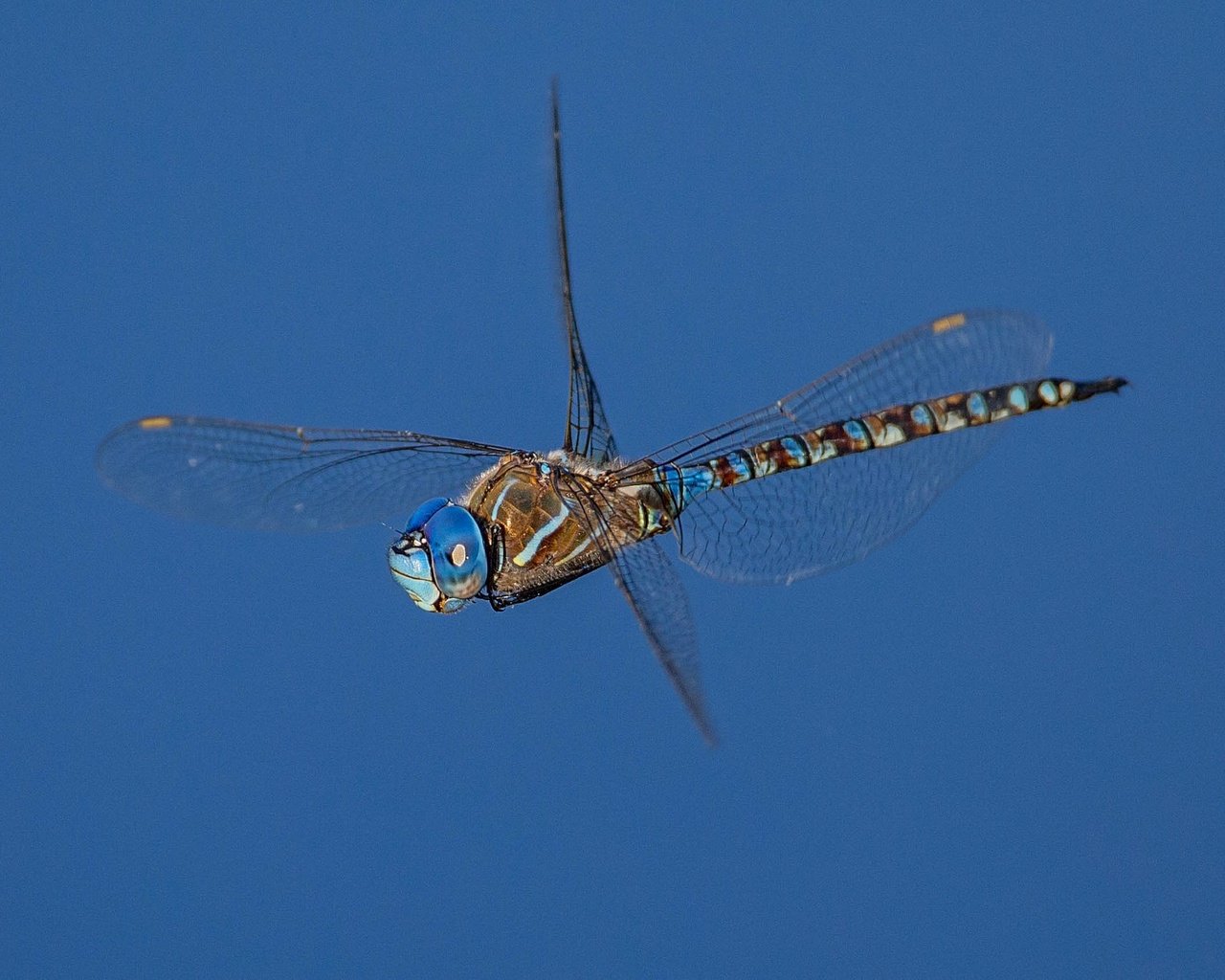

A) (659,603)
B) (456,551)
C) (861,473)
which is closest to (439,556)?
(456,551)

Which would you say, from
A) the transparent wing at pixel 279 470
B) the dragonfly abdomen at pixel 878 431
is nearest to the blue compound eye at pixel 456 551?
the transparent wing at pixel 279 470

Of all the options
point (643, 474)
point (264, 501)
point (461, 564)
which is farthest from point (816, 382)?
point (264, 501)

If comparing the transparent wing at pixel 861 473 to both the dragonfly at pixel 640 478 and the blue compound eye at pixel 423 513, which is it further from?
the blue compound eye at pixel 423 513

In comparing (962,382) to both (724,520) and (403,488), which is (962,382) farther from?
(403,488)

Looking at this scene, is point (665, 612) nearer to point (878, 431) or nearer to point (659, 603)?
point (659, 603)

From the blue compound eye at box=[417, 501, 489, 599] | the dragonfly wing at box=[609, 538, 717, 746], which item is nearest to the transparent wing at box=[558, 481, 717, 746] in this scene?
the dragonfly wing at box=[609, 538, 717, 746]

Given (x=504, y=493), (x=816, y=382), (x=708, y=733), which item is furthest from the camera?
(x=816, y=382)
